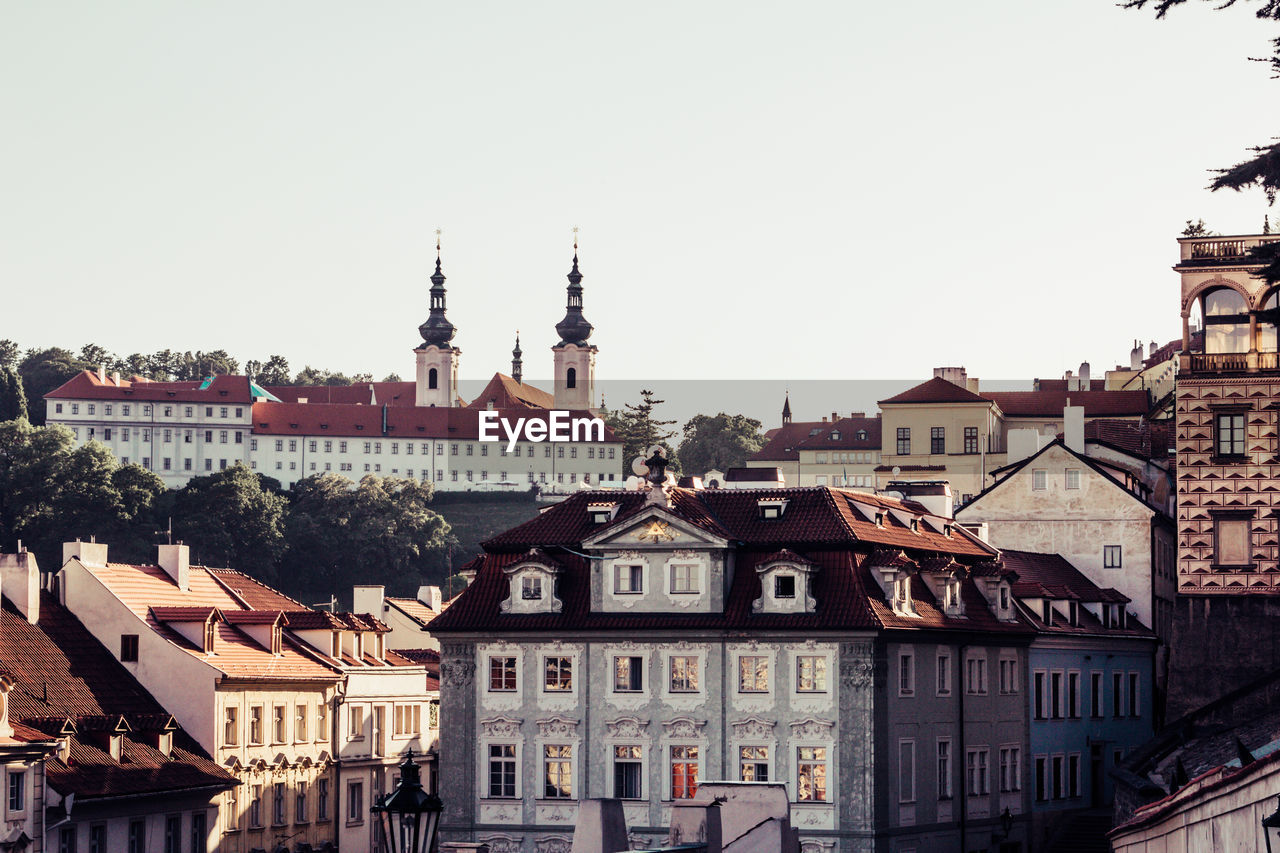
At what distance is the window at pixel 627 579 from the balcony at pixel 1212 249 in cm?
2010

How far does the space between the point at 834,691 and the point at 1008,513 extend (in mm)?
22235

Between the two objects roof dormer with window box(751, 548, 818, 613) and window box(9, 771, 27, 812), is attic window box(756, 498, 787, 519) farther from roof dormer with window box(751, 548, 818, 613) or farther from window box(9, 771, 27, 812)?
window box(9, 771, 27, 812)

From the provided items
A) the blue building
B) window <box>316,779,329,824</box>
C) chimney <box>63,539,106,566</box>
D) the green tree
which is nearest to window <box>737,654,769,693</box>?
the blue building

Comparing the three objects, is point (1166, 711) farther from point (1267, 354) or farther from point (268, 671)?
point (268, 671)

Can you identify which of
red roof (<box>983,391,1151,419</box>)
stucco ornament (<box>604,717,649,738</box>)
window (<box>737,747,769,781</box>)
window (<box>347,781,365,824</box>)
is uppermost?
red roof (<box>983,391,1151,419</box>)

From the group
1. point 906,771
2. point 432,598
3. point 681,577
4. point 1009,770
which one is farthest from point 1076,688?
point 432,598

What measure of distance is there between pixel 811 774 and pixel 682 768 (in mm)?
3610

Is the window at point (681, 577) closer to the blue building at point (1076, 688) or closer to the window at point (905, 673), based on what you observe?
the window at point (905, 673)

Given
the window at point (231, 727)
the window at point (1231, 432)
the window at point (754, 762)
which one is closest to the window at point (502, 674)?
the window at point (754, 762)

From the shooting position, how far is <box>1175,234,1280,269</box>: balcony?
68.1m

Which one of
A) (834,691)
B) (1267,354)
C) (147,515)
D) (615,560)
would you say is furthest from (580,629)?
(147,515)

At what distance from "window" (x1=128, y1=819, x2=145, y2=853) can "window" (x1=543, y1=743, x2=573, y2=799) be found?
10619 mm

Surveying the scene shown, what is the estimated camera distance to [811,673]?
191ft

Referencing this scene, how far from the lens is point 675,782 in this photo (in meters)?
59.4
